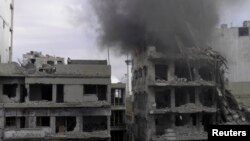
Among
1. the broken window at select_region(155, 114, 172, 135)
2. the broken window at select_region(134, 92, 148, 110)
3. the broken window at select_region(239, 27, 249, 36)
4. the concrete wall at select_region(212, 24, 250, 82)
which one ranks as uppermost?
the broken window at select_region(239, 27, 249, 36)

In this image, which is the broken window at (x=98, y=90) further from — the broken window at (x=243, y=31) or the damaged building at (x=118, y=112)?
the broken window at (x=243, y=31)

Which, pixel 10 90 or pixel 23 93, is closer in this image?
pixel 10 90

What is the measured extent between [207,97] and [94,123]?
34.8ft

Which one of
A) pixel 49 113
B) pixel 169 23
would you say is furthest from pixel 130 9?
pixel 49 113

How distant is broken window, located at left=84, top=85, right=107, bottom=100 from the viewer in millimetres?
27797

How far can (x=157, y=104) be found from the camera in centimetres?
3125

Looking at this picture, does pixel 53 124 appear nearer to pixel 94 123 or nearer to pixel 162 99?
pixel 94 123

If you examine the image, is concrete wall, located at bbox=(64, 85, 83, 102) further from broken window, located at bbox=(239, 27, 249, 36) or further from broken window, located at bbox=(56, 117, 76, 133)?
broken window, located at bbox=(239, 27, 249, 36)

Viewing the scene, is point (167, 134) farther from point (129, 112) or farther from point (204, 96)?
point (129, 112)

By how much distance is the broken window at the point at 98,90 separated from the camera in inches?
1094

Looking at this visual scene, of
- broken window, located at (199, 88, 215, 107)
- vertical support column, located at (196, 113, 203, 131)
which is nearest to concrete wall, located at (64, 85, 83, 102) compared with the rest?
vertical support column, located at (196, 113, 203, 131)

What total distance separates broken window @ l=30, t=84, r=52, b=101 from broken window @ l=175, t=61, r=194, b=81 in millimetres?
10851

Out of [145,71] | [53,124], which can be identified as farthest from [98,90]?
[145,71]

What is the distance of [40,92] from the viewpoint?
27500 millimetres
